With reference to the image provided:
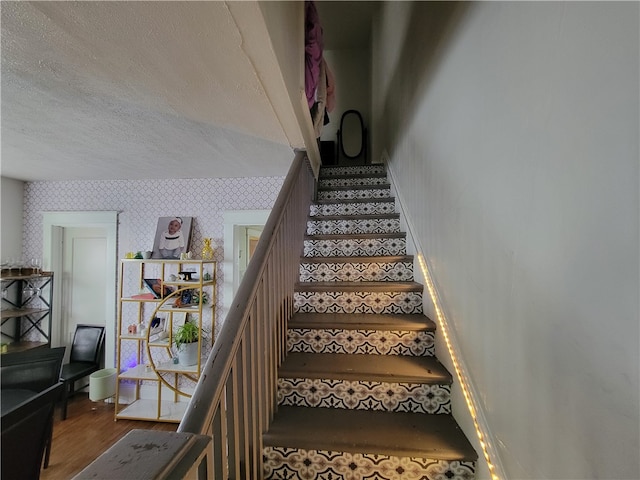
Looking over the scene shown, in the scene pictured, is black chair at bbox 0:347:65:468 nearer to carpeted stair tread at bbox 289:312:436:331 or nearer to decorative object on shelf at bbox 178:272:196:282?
decorative object on shelf at bbox 178:272:196:282

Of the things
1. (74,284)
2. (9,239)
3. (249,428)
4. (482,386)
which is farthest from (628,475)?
(9,239)

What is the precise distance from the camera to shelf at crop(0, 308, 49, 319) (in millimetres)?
3234

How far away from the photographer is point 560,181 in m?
0.66

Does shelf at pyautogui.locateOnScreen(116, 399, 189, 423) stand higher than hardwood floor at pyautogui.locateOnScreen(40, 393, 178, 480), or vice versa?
shelf at pyautogui.locateOnScreen(116, 399, 189, 423)

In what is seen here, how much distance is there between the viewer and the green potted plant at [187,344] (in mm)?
3113

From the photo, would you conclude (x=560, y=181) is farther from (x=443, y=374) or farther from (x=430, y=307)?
(x=430, y=307)

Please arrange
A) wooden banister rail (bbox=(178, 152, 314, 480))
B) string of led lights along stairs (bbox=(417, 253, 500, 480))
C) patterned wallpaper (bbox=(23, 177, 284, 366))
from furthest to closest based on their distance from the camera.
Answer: patterned wallpaper (bbox=(23, 177, 284, 366))
string of led lights along stairs (bbox=(417, 253, 500, 480))
wooden banister rail (bbox=(178, 152, 314, 480))

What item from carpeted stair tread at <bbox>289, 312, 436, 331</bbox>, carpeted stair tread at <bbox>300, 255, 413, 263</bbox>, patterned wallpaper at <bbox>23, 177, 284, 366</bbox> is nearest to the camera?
carpeted stair tread at <bbox>289, 312, 436, 331</bbox>

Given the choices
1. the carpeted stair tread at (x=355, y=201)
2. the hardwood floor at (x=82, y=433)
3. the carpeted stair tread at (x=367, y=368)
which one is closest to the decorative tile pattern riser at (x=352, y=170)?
the carpeted stair tread at (x=355, y=201)

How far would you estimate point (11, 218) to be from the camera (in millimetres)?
3549

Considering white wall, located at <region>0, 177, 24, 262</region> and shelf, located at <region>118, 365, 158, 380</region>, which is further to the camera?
white wall, located at <region>0, 177, 24, 262</region>

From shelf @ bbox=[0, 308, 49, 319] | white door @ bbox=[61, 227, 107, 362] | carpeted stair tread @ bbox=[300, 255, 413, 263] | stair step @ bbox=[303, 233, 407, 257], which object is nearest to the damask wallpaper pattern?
white door @ bbox=[61, 227, 107, 362]

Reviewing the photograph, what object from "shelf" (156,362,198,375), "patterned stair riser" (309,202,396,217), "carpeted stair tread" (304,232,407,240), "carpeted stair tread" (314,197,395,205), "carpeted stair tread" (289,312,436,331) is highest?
"carpeted stair tread" (314,197,395,205)

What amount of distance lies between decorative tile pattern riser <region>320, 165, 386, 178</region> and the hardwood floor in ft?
11.1
